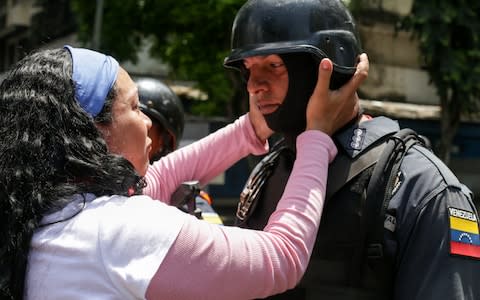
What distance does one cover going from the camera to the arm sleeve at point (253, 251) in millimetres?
1357

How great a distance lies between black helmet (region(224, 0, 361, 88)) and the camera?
1.77 meters

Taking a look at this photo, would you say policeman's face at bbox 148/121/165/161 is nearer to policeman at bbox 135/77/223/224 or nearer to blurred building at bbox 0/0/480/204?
policeman at bbox 135/77/223/224

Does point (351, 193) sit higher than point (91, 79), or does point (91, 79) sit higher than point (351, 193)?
point (91, 79)

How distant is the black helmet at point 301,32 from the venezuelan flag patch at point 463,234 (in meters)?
0.51

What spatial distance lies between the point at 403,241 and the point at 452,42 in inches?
402

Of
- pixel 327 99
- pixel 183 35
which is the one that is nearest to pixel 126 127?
pixel 327 99

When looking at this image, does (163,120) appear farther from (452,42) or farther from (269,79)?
(452,42)

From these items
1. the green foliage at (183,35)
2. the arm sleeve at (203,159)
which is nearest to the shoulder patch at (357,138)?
the arm sleeve at (203,159)

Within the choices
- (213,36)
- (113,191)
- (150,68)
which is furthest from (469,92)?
(113,191)

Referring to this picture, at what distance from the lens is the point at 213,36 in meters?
8.28

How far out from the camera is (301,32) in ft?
5.81

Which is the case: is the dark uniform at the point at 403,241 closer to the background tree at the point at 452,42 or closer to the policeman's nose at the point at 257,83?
the policeman's nose at the point at 257,83

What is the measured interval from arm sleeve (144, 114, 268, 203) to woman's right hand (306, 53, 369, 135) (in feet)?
1.93

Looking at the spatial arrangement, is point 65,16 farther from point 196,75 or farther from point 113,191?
point 113,191
